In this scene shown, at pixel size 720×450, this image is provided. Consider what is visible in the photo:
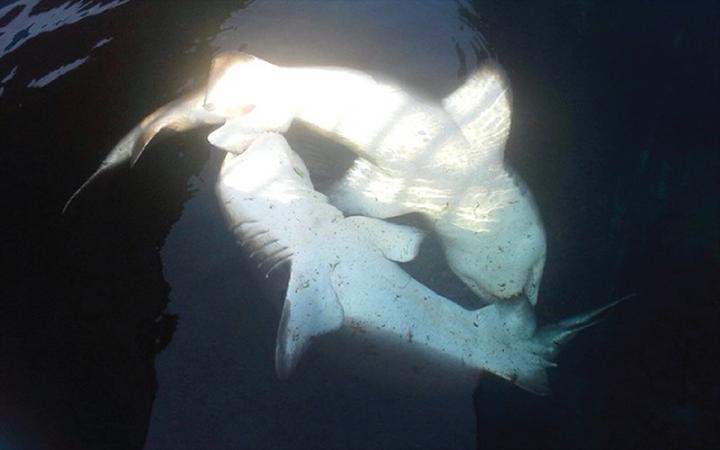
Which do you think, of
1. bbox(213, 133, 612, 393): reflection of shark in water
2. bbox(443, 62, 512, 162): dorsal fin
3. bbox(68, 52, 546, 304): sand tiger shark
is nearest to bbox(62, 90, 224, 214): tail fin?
bbox(68, 52, 546, 304): sand tiger shark

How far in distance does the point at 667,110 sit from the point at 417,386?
1.57 meters

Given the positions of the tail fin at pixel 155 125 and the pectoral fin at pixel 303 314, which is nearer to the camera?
the pectoral fin at pixel 303 314

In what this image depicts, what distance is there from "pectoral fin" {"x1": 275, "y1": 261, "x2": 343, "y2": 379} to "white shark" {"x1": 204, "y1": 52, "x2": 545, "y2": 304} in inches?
21.1

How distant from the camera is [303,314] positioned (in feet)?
7.38

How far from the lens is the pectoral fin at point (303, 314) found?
7.06 ft

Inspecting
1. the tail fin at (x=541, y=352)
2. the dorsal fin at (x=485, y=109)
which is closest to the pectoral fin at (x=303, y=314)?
the tail fin at (x=541, y=352)

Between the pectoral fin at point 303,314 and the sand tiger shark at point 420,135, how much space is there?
1.77 ft

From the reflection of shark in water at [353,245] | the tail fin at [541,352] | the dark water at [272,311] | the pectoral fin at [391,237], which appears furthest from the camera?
the pectoral fin at [391,237]

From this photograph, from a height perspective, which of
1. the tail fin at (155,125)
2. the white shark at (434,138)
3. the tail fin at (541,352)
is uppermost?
the tail fin at (155,125)

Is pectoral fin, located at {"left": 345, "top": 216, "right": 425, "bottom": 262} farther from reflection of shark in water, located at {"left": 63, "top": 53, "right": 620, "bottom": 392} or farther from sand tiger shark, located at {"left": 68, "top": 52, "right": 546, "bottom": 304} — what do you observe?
sand tiger shark, located at {"left": 68, "top": 52, "right": 546, "bottom": 304}

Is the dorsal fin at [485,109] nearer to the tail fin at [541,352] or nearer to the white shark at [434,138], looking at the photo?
the white shark at [434,138]

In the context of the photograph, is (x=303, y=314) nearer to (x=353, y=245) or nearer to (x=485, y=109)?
(x=353, y=245)

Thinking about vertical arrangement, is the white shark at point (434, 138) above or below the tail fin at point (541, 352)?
above

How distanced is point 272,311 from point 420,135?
1.02m
